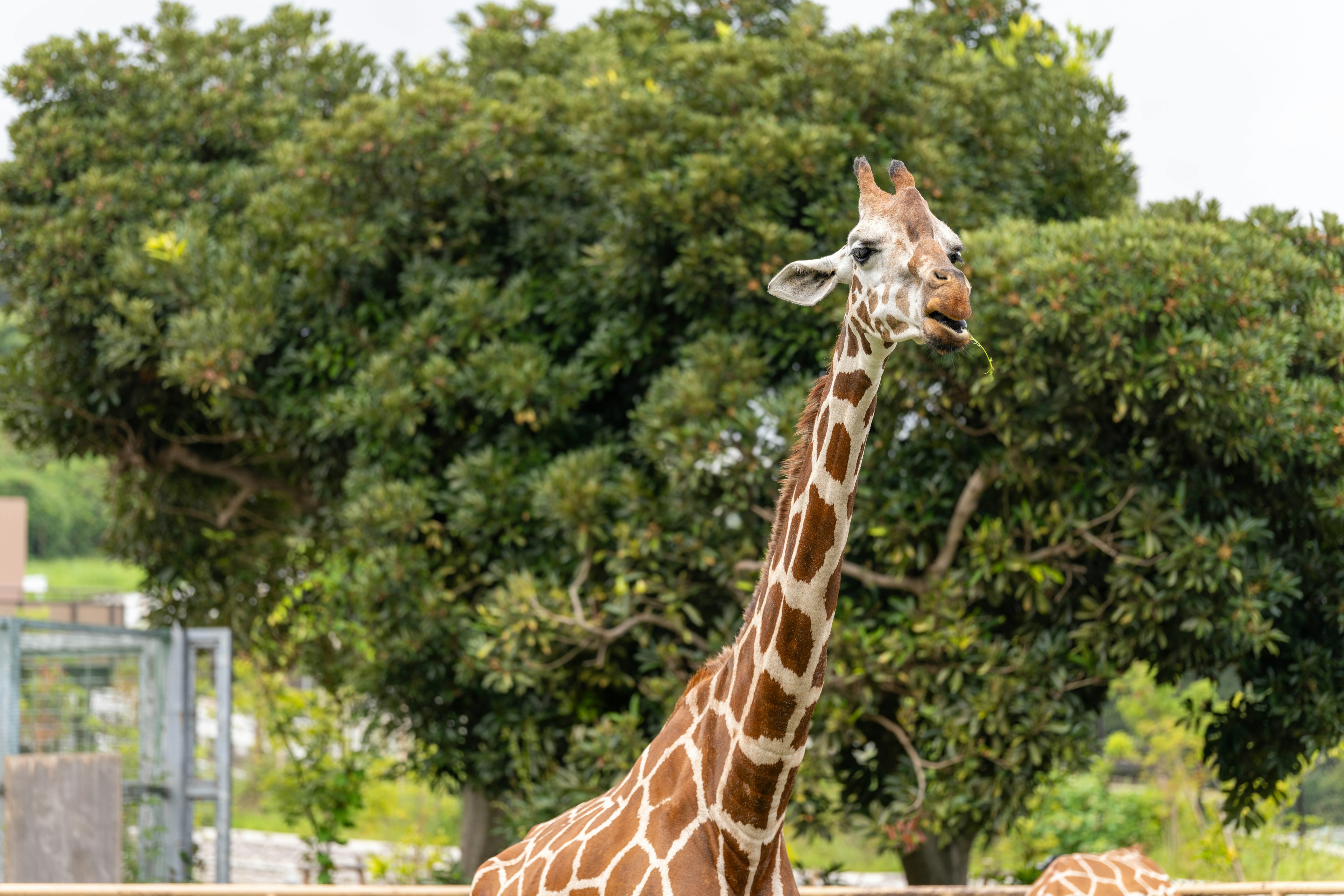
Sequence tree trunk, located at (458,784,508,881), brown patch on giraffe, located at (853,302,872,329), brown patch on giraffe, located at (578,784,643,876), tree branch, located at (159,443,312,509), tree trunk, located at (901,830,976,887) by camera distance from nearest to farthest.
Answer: brown patch on giraffe, located at (853,302,872,329)
brown patch on giraffe, located at (578,784,643,876)
tree trunk, located at (901,830,976,887)
tree trunk, located at (458,784,508,881)
tree branch, located at (159,443,312,509)

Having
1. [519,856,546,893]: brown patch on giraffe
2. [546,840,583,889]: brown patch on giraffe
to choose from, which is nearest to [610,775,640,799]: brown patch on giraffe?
[546,840,583,889]: brown patch on giraffe

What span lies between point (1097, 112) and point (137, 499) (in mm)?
7957

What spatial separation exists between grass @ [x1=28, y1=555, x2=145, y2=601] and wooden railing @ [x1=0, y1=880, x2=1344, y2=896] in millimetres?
28110

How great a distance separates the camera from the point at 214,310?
24.3ft

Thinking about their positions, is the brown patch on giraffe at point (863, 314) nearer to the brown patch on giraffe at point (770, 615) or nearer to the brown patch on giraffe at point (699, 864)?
the brown patch on giraffe at point (770, 615)

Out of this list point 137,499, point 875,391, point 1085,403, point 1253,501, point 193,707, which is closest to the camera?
point 875,391

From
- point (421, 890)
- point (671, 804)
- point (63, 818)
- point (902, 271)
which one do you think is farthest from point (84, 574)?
point (902, 271)

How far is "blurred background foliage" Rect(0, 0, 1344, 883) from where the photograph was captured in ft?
19.0

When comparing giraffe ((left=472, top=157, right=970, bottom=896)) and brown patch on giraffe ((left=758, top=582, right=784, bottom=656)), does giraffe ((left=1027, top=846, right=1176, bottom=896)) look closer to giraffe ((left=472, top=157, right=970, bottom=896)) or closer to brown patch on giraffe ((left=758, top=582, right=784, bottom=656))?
giraffe ((left=472, top=157, right=970, bottom=896))

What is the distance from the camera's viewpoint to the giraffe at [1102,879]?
4.33 metres

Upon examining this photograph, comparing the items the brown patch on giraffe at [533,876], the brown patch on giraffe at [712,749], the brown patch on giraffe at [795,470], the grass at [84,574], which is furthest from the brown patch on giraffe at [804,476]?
the grass at [84,574]

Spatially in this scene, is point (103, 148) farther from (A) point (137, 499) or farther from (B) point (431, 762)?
(B) point (431, 762)

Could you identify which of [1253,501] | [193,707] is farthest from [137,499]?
[1253,501]

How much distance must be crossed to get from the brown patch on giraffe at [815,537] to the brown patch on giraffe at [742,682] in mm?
296
